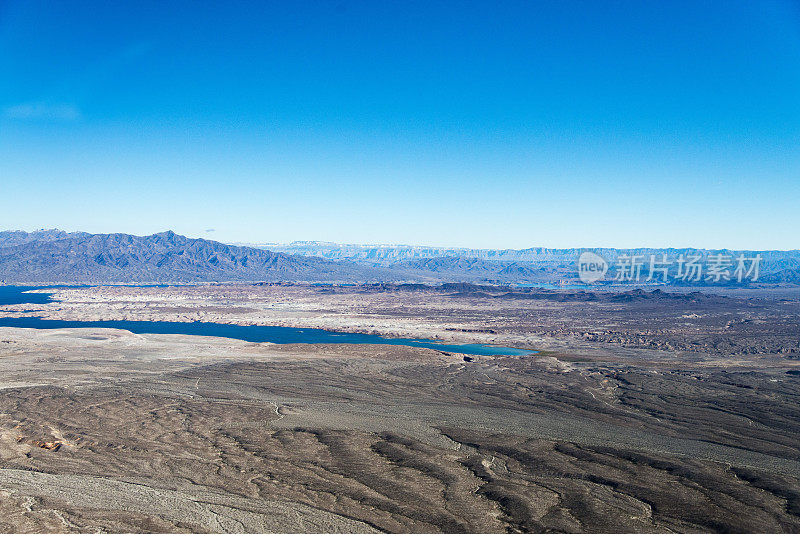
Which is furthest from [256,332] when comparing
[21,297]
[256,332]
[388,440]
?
[21,297]

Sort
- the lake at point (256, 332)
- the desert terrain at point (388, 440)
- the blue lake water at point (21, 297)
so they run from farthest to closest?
the blue lake water at point (21, 297) → the lake at point (256, 332) → the desert terrain at point (388, 440)

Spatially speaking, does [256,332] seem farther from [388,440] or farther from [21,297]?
[21,297]

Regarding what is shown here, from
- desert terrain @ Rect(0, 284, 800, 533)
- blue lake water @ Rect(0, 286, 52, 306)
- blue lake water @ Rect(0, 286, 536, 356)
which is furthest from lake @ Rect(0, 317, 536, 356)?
blue lake water @ Rect(0, 286, 52, 306)

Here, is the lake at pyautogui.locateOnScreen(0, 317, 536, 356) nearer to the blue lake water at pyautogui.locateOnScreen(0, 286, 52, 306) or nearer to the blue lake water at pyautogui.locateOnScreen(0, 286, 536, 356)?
the blue lake water at pyautogui.locateOnScreen(0, 286, 536, 356)

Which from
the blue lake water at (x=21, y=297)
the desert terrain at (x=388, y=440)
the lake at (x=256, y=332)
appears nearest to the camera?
the desert terrain at (x=388, y=440)

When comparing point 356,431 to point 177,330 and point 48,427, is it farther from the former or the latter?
point 177,330

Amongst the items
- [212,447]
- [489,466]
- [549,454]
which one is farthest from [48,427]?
Result: [549,454]

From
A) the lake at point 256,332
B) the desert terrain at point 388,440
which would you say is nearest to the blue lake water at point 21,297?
the lake at point 256,332

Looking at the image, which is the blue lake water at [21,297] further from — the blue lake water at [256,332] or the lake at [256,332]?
the blue lake water at [256,332]

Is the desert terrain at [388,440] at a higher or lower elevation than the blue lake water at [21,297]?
higher
